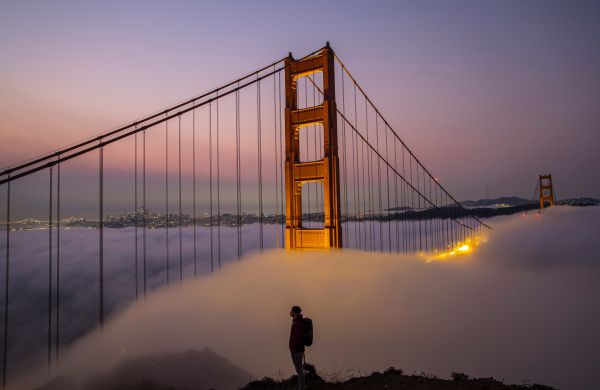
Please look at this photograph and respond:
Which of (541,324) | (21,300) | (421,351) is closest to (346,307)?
(421,351)

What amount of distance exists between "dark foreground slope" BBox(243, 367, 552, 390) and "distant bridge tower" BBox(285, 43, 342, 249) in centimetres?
636

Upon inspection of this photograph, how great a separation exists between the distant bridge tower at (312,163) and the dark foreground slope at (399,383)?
6361 mm

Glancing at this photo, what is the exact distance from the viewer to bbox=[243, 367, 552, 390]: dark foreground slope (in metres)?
6.46

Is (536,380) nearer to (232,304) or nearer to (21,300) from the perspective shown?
(232,304)

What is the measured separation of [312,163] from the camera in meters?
14.1

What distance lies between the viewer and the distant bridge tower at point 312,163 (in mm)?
13578

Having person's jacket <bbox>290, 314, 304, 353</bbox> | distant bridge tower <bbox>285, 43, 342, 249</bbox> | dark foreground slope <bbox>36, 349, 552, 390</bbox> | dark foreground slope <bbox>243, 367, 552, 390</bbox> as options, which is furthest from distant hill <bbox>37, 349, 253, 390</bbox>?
person's jacket <bbox>290, 314, 304, 353</bbox>

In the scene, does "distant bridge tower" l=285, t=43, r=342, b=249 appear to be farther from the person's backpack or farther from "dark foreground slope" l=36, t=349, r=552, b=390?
the person's backpack

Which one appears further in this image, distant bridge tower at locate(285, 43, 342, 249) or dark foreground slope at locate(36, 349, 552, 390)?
distant bridge tower at locate(285, 43, 342, 249)

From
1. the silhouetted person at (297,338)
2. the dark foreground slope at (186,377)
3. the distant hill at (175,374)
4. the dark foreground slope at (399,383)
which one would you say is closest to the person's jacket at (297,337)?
the silhouetted person at (297,338)

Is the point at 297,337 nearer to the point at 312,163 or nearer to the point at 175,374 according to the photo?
the point at 175,374

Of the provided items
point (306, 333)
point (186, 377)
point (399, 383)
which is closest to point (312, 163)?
point (186, 377)

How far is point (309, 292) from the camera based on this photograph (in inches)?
590

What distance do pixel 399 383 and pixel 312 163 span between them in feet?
28.9
